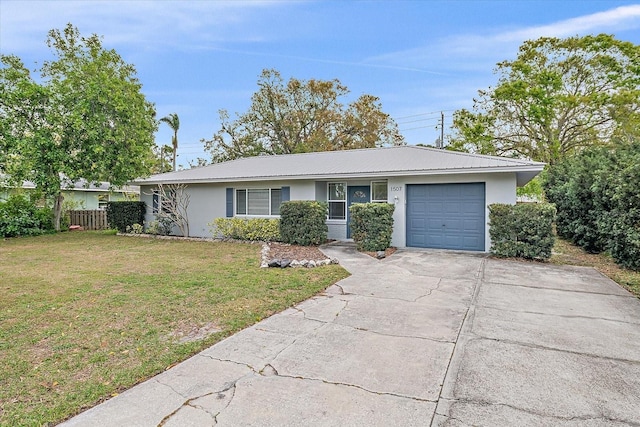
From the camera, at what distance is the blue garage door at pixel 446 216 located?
9.98 meters

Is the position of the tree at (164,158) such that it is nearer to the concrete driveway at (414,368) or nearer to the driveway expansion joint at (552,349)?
the concrete driveway at (414,368)

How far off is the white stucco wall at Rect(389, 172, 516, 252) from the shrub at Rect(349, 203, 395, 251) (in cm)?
75

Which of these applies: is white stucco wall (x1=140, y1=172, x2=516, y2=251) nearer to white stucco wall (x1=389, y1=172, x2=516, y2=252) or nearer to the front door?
white stucco wall (x1=389, y1=172, x2=516, y2=252)

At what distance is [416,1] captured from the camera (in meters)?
10.2

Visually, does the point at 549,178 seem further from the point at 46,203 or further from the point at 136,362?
the point at 46,203

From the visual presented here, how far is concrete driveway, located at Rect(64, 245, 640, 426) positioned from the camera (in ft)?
8.20

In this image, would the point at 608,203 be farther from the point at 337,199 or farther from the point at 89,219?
the point at 89,219

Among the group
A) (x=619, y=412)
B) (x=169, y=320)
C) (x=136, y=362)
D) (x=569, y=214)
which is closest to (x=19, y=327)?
(x=169, y=320)

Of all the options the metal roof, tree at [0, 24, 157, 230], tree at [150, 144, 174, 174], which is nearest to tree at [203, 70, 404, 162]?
tree at [150, 144, 174, 174]

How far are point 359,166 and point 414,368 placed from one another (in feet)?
30.6

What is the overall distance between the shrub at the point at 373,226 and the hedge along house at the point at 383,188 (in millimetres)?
956

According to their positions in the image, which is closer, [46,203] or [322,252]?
[322,252]

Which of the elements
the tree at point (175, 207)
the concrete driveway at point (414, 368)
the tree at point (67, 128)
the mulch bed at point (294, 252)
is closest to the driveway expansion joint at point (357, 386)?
the concrete driveway at point (414, 368)

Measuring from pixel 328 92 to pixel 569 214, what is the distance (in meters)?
19.4
